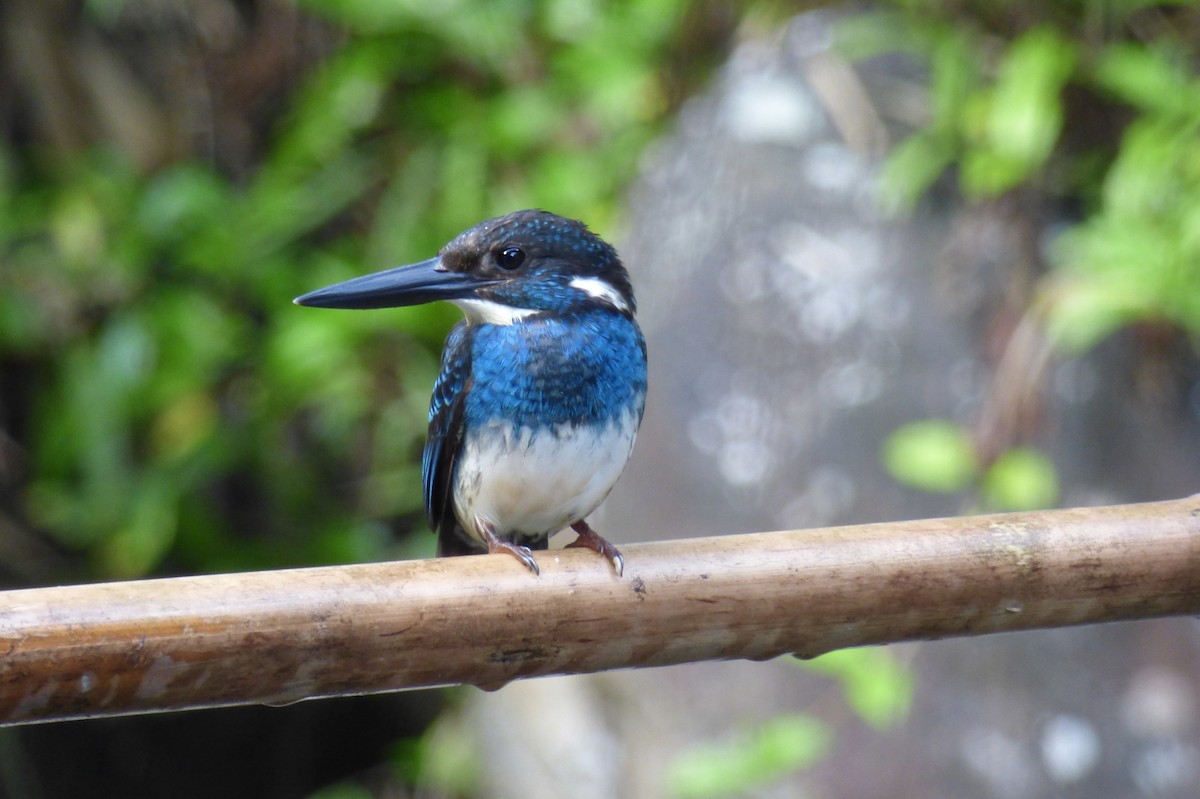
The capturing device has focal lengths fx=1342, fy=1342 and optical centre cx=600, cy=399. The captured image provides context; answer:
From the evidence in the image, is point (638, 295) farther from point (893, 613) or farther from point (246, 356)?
point (893, 613)

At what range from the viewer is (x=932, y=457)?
11.1 feet

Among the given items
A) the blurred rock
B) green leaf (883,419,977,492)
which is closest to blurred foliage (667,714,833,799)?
the blurred rock

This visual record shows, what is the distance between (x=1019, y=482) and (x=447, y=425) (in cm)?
166

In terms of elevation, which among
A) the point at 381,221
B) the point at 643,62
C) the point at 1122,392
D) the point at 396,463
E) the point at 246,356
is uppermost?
the point at 643,62

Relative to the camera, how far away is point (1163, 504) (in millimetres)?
1821

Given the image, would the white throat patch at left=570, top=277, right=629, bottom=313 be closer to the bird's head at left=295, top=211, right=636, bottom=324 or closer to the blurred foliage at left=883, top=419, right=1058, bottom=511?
the bird's head at left=295, top=211, right=636, bottom=324

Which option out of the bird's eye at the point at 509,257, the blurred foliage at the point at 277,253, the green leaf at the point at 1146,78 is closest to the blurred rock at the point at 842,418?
the green leaf at the point at 1146,78

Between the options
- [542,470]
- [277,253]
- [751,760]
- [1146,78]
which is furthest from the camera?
[277,253]

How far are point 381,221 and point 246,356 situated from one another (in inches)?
27.3

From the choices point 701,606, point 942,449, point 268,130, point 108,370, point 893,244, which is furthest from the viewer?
point 268,130

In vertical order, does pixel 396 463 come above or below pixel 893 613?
below

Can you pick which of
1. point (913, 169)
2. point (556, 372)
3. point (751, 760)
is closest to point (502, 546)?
point (556, 372)

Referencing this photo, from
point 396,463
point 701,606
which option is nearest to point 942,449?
point 701,606

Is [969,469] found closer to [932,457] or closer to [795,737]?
[932,457]
